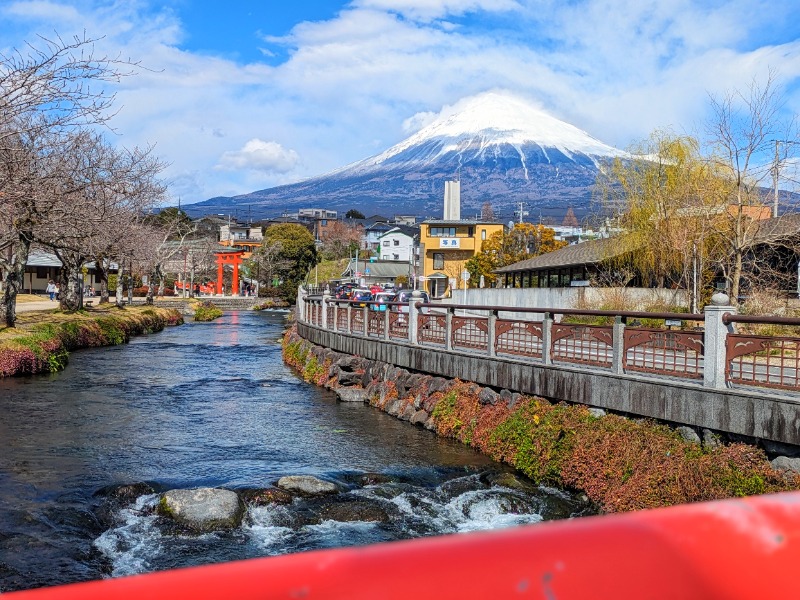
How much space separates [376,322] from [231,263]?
79.5m

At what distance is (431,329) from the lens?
1748 cm

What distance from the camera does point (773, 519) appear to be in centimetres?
119

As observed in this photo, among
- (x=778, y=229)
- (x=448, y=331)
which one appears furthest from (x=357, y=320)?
(x=778, y=229)

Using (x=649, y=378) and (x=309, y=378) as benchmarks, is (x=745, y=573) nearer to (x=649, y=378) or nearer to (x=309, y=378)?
(x=649, y=378)

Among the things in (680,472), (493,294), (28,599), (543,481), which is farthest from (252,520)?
(493,294)

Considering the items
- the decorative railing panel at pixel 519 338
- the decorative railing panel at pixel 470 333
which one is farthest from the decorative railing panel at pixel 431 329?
the decorative railing panel at pixel 519 338

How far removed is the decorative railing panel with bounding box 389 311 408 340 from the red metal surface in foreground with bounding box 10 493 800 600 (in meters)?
18.0

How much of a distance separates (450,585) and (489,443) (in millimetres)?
12262

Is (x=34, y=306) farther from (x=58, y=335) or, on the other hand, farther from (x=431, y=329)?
(x=431, y=329)

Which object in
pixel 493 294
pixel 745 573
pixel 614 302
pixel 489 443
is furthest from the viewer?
pixel 493 294

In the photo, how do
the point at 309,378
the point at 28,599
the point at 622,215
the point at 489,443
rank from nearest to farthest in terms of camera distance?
1. the point at 28,599
2. the point at 489,443
3. the point at 309,378
4. the point at 622,215

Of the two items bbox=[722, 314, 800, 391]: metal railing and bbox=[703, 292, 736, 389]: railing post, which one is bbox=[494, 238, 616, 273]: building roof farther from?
bbox=[722, 314, 800, 391]: metal railing

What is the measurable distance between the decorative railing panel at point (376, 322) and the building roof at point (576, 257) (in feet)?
54.8

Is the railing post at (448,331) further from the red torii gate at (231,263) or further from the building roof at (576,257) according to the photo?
the red torii gate at (231,263)
